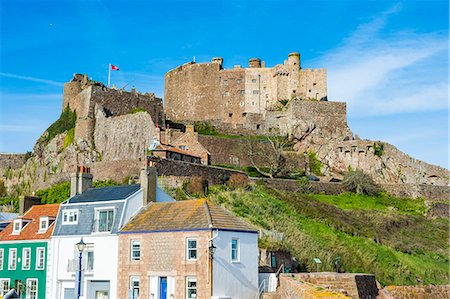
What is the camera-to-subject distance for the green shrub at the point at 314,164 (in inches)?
2685

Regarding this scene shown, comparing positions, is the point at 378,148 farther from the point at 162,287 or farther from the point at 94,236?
the point at 162,287

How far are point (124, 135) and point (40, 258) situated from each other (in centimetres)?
2940

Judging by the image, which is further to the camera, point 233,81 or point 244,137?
point 233,81

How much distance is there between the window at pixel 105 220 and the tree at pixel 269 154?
31.6m

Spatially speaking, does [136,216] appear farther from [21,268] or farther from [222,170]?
[222,170]

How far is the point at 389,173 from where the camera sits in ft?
227

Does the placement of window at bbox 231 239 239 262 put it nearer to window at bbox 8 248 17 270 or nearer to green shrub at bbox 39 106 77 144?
window at bbox 8 248 17 270

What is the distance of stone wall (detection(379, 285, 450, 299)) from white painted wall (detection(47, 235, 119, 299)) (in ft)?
40.5

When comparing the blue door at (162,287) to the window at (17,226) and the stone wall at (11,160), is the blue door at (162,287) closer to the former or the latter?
the window at (17,226)

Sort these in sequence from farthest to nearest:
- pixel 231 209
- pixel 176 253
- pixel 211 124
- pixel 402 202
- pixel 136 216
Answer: pixel 211 124, pixel 402 202, pixel 231 209, pixel 136 216, pixel 176 253

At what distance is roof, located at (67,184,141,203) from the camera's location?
104ft

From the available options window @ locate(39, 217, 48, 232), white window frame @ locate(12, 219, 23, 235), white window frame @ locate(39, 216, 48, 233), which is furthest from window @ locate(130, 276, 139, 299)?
white window frame @ locate(12, 219, 23, 235)

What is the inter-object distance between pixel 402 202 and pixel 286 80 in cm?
2575

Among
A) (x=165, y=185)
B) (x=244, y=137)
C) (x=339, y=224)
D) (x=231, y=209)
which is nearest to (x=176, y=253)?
(x=231, y=209)
